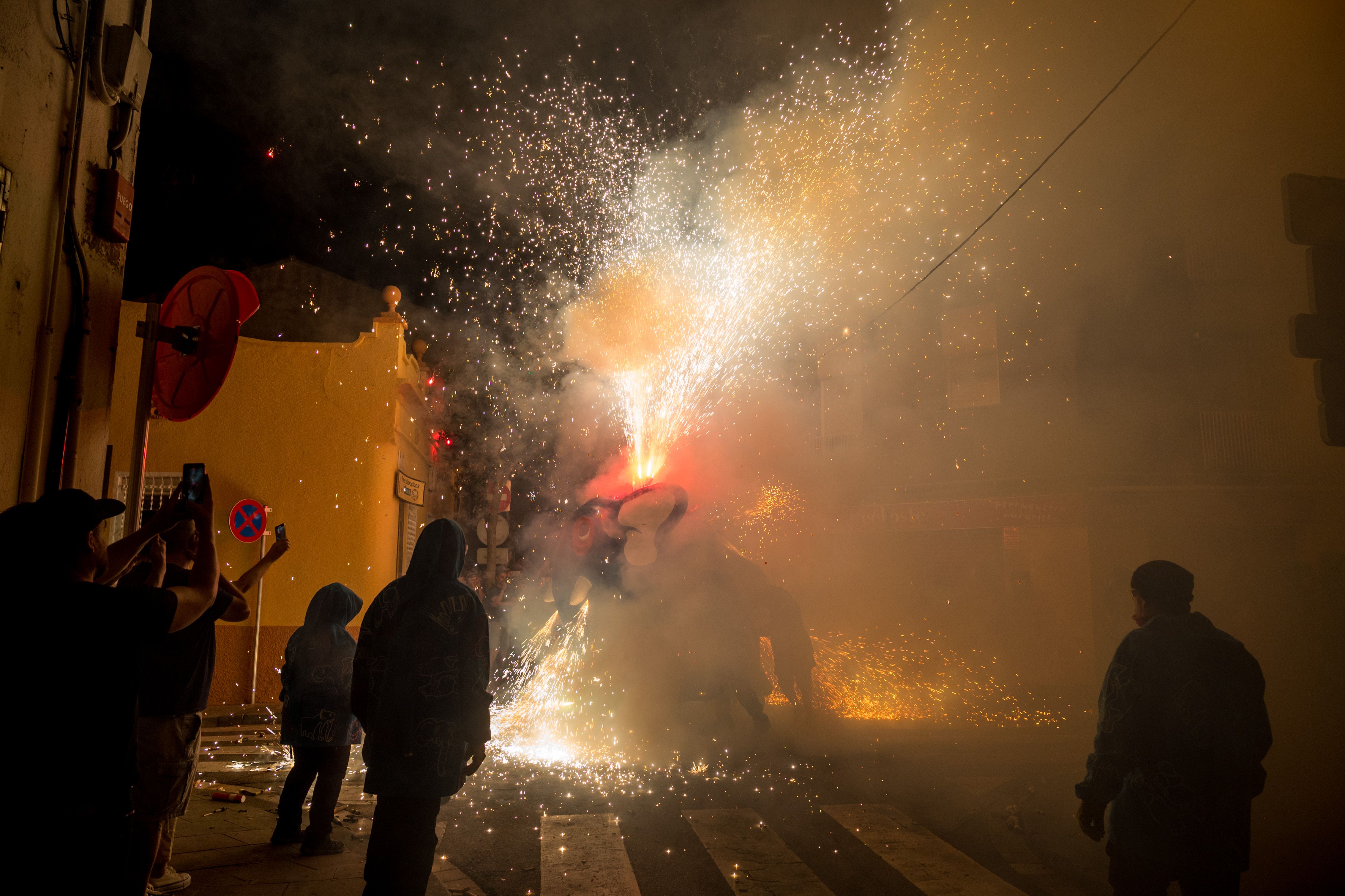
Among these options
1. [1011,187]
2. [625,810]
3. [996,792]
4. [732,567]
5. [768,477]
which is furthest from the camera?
[768,477]

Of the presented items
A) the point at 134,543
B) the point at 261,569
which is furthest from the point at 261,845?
the point at 134,543

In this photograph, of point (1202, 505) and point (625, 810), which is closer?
point (625, 810)

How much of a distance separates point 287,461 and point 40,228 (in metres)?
7.57

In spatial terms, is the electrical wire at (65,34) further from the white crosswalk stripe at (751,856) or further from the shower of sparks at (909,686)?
the shower of sparks at (909,686)

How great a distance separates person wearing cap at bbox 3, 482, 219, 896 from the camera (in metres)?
1.93

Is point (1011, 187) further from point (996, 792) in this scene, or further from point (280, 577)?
point (280, 577)

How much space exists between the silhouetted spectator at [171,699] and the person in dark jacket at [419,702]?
715mm

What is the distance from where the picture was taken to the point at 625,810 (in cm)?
545

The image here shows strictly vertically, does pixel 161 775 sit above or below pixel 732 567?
below

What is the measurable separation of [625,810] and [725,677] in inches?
99.0

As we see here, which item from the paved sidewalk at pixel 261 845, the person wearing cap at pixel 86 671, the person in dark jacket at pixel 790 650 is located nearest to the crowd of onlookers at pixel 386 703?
the person wearing cap at pixel 86 671

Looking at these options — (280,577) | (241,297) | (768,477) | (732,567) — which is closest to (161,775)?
(241,297)

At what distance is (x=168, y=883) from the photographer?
3768mm

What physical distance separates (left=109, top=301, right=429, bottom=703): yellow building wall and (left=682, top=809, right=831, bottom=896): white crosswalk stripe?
765 cm
